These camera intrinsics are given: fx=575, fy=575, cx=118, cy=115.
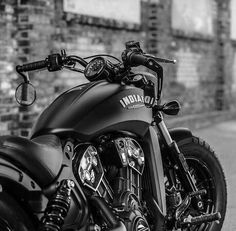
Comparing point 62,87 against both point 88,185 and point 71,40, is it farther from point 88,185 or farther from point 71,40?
point 88,185

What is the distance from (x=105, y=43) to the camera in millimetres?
7613

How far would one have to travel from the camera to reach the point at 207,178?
3309mm

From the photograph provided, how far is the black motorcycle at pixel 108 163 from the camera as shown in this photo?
2172 mm

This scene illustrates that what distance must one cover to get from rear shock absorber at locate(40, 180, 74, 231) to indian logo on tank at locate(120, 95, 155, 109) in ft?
2.03

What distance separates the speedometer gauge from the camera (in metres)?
2.71

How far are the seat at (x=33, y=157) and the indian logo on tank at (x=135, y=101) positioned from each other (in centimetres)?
57

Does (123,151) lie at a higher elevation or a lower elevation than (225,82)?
higher

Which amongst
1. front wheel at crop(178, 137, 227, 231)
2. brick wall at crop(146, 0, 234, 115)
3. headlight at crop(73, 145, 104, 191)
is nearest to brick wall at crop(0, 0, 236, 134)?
brick wall at crop(146, 0, 234, 115)

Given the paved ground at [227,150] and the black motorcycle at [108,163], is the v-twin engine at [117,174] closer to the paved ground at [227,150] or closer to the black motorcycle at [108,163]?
the black motorcycle at [108,163]

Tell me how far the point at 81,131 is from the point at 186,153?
2.95 feet

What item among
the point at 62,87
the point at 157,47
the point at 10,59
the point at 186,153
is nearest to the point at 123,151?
the point at 186,153

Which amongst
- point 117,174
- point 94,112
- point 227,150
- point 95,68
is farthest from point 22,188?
point 227,150

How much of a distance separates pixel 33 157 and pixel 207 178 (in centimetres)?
142

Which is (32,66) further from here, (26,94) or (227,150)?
(227,150)
